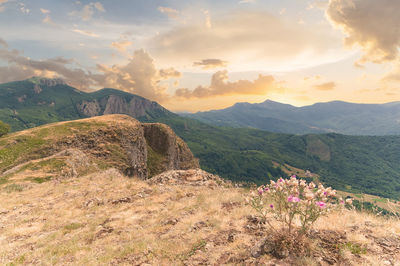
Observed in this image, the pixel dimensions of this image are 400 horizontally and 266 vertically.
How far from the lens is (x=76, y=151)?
36.4 m

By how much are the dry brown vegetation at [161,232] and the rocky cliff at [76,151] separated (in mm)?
14127

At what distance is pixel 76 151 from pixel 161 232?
35.2m

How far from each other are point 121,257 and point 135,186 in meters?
11.0

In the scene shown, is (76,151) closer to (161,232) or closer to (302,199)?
(161,232)

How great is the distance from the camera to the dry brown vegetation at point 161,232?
6.14 m

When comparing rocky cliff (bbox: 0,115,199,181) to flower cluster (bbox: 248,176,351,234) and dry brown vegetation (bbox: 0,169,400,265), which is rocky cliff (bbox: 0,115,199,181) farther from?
flower cluster (bbox: 248,176,351,234)

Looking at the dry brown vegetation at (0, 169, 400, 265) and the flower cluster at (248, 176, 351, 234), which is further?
the dry brown vegetation at (0, 169, 400, 265)

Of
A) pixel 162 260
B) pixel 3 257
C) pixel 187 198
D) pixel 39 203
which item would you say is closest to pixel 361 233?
pixel 162 260

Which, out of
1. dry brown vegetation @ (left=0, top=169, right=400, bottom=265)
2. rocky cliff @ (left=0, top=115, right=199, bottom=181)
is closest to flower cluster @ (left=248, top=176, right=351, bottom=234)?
dry brown vegetation @ (left=0, top=169, right=400, bottom=265)

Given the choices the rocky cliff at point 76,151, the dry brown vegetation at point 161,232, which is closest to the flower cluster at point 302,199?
the dry brown vegetation at point 161,232

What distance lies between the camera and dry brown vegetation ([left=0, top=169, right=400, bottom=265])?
614cm

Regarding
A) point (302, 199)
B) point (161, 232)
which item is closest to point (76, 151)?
point (161, 232)

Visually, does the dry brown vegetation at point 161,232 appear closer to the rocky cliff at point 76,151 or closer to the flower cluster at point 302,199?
the flower cluster at point 302,199

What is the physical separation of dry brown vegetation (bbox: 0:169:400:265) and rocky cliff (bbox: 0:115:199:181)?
14127 millimetres
